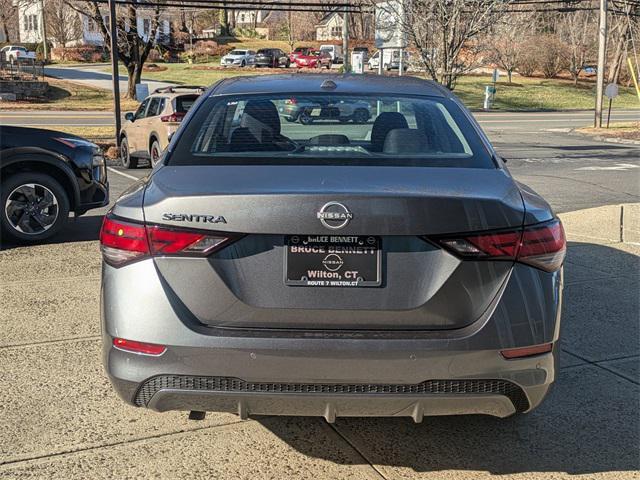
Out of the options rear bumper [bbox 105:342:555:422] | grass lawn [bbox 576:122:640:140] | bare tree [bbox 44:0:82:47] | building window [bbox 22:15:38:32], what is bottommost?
grass lawn [bbox 576:122:640:140]

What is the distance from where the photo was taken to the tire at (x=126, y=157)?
1611 centimetres

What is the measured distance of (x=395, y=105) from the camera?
4.03 meters

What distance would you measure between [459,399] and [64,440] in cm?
191

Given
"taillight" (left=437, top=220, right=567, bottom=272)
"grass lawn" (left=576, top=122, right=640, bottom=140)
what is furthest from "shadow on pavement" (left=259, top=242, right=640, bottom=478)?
"grass lawn" (left=576, top=122, right=640, bottom=140)

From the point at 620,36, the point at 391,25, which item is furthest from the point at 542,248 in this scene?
the point at 620,36

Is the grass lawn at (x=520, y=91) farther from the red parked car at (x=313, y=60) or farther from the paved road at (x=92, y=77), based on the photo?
the red parked car at (x=313, y=60)

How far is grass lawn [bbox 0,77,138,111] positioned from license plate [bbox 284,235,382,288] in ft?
105

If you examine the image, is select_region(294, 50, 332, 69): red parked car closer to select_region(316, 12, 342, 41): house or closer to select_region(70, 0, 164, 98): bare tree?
select_region(70, 0, 164, 98): bare tree

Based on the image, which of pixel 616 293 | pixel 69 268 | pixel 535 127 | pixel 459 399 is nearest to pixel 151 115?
pixel 69 268

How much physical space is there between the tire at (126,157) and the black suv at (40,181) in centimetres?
800

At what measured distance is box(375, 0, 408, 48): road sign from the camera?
53.6 ft

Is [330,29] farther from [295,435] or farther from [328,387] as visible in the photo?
[328,387]

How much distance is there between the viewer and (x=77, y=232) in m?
8.73

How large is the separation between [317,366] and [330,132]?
5.53 ft
